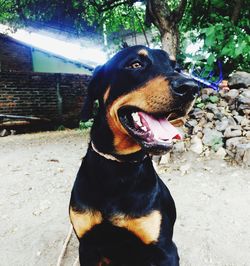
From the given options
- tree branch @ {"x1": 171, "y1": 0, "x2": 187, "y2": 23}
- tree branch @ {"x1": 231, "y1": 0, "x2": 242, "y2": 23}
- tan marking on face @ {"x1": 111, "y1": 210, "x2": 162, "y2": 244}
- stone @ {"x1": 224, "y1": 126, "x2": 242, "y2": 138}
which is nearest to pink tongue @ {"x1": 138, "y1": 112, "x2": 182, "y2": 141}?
tan marking on face @ {"x1": 111, "y1": 210, "x2": 162, "y2": 244}

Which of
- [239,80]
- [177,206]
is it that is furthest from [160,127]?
[239,80]

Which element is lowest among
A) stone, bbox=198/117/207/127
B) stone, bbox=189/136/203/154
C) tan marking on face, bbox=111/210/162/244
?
stone, bbox=189/136/203/154

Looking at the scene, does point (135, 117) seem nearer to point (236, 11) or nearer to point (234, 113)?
point (234, 113)

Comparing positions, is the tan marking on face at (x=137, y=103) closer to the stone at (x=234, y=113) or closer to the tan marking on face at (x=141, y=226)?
the tan marking on face at (x=141, y=226)

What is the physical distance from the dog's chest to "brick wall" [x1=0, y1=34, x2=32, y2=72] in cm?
1146

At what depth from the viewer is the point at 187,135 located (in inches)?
251

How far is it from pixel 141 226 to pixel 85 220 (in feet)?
1.24

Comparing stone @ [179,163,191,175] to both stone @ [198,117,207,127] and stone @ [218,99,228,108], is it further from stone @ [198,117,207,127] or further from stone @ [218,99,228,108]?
stone @ [218,99,228,108]

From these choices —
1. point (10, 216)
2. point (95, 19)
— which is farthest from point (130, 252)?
point (95, 19)

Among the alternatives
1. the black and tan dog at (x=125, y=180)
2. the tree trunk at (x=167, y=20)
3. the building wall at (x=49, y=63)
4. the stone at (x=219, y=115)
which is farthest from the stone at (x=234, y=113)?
the building wall at (x=49, y=63)

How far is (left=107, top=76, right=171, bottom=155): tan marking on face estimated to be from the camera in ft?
6.07

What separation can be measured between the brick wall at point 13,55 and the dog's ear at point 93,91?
11.0 metres

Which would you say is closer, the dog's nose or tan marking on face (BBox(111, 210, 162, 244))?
the dog's nose

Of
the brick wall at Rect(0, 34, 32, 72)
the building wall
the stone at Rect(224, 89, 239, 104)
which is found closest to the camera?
the stone at Rect(224, 89, 239, 104)
